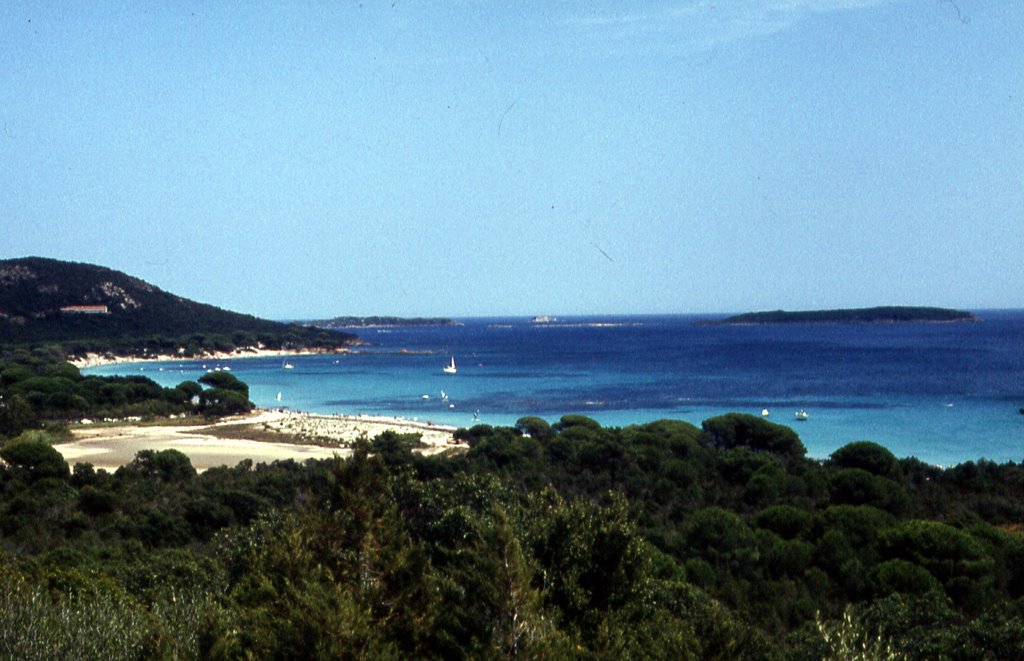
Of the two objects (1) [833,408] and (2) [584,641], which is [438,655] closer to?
(2) [584,641]

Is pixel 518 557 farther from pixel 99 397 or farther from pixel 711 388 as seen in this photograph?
pixel 711 388

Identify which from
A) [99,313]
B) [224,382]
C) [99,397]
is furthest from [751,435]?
[99,313]

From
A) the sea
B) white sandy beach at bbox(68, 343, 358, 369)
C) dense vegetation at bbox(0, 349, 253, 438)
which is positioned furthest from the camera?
white sandy beach at bbox(68, 343, 358, 369)

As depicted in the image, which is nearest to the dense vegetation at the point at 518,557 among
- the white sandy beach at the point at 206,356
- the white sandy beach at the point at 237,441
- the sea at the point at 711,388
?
the white sandy beach at the point at 237,441

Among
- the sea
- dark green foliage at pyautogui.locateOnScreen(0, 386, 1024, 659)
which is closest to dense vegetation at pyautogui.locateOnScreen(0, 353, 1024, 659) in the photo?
dark green foliage at pyautogui.locateOnScreen(0, 386, 1024, 659)

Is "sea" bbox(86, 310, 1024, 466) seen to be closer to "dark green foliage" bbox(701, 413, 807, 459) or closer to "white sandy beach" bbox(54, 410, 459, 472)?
"dark green foliage" bbox(701, 413, 807, 459)

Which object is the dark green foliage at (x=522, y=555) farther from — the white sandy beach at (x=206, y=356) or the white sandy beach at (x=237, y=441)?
the white sandy beach at (x=206, y=356)
